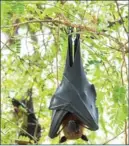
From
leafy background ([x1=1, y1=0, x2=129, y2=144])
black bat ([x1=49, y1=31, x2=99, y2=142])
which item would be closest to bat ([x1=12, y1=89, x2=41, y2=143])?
leafy background ([x1=1, y1=0, x2=129, y2=144])

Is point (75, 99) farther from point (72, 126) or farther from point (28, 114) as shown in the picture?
point (28, 114)

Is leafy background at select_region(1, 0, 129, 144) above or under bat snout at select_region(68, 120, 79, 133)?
above

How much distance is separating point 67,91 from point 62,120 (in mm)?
95

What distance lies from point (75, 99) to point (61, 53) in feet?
0.95

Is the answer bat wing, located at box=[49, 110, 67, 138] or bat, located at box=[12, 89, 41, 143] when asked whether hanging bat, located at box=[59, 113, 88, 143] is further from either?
bat, located at box=[12, 89, 41, 143]

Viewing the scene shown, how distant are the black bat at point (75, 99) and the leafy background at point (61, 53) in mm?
39

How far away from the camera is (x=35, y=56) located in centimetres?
171

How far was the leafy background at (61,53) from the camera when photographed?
119 centimetres

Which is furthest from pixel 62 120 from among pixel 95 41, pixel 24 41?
pixel 24 41

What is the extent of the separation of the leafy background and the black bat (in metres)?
0.04

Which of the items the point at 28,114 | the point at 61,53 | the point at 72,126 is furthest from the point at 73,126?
the point at 28,114

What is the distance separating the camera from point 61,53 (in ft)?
4.77

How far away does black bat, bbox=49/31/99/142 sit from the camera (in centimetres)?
117

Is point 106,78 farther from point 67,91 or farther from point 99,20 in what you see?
point 99,20
